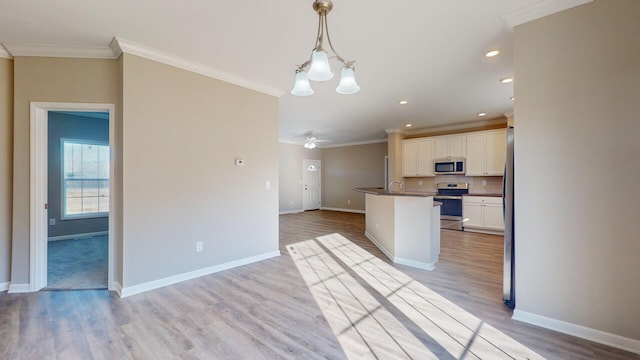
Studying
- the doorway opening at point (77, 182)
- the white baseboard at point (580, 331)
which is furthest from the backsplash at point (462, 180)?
the doorway opening at point (77, 182)

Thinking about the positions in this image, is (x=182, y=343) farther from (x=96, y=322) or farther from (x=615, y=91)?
(x=615, y=91)

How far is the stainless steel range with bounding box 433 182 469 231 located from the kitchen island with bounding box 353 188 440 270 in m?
2.74

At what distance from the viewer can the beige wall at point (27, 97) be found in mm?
2943

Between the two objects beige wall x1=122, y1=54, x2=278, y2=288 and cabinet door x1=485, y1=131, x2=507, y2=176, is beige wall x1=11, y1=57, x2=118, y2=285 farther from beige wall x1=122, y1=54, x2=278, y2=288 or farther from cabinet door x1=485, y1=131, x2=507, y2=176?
cabinet door x1=485, y1=131, x2=507, y2=176

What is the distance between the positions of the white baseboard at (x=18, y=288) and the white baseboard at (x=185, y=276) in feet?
3.59

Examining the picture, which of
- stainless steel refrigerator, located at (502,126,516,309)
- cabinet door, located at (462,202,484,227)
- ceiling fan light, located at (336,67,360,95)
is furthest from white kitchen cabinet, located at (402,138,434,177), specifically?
ceiling fan light, located at (336,67,360,95)

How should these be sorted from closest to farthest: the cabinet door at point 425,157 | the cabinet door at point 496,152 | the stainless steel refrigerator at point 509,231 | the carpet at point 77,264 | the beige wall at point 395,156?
the stainless steel refrigerator at point 509,231 → the carpet at point 77,264 → the cabinet door at point 496,152 → the cabinet door at point 425,157 → the beige wall at point 395,156

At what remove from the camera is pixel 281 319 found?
7.86ft

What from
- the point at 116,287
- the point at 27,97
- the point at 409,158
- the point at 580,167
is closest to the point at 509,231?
the point at 580,167

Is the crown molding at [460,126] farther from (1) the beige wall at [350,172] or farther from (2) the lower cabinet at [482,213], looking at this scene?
(2) the lower cabinet at [482,213]

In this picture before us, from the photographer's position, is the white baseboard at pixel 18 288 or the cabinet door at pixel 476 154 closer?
the white baseboard at pixel 18 288

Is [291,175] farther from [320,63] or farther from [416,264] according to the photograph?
[320,63]

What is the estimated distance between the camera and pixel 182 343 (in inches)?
81.2

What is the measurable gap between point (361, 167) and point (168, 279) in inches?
294
